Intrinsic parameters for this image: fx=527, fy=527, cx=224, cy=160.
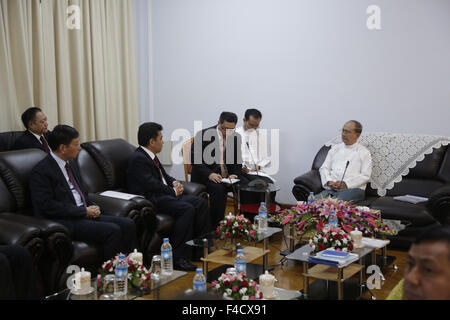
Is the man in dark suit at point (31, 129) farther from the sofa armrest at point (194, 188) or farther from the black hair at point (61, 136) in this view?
the sofa armrest at point (194, 188)

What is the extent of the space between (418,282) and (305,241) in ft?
9.38

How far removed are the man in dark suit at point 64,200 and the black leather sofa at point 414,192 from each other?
7.10 feet

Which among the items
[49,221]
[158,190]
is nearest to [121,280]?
[49,221]

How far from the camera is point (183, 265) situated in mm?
4277

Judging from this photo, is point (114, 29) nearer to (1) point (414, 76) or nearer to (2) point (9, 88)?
(2) point (9, 88)

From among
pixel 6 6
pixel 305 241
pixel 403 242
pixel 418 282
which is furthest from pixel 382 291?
pixel 6 6

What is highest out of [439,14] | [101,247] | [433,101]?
[439,14]

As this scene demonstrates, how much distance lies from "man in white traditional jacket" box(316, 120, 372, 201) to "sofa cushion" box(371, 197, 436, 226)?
A: 34 centimetres

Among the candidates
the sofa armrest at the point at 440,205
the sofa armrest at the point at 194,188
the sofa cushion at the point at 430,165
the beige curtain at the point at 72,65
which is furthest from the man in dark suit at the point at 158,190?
the sofa cushion at the point at 430,165

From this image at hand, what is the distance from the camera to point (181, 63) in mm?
6852

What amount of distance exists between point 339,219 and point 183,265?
130 cm

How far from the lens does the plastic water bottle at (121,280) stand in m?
2.94

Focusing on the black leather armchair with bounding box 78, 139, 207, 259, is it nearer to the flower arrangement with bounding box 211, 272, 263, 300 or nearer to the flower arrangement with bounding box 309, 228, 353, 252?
the flower arrangement with bounding box 309, 228, 353, 252

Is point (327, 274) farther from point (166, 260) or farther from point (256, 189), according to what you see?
point (256, 189)
